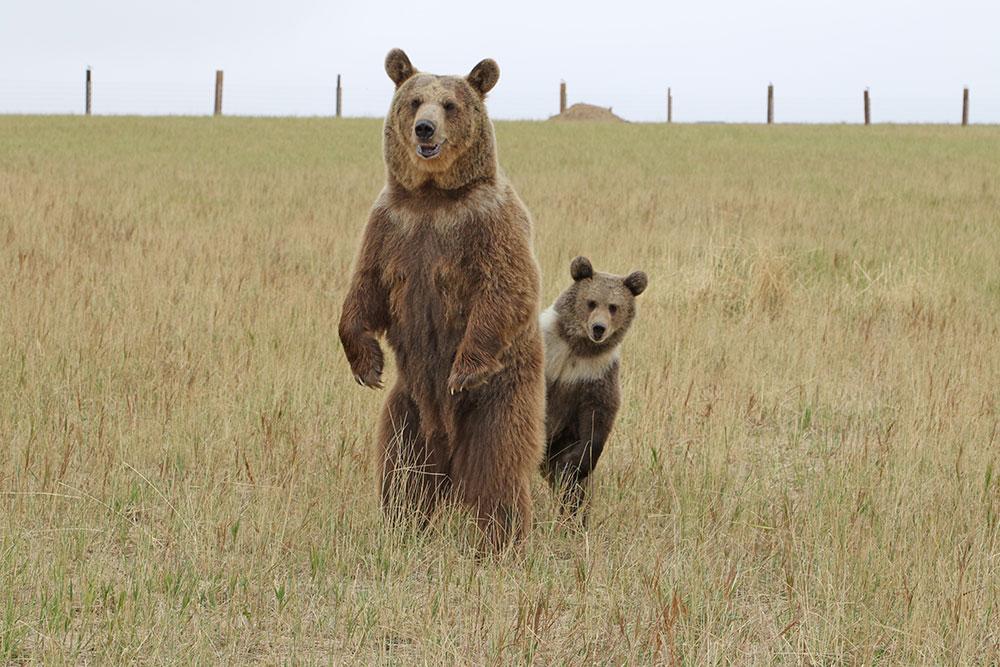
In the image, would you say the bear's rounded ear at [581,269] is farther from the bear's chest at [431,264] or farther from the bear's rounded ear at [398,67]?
the bear's rounded ear at [398,67]

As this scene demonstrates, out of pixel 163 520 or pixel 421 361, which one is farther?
pixel 163 520

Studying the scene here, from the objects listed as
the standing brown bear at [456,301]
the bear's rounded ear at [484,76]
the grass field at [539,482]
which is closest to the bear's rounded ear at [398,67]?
the standing brown bear at [456,301]

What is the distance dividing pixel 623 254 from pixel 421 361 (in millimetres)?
7225

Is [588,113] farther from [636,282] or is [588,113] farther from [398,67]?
[398,67]

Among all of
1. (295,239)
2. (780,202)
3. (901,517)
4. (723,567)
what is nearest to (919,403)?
(901,517)

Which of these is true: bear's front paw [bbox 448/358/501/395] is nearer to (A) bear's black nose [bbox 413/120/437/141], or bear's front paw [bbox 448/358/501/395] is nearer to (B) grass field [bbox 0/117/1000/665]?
(B) grass field [bbox 0/117/1000/665]

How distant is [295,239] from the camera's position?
12500 mm

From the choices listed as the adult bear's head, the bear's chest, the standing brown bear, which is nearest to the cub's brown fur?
the standing brown bear

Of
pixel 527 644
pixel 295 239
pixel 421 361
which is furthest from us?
pixel 295 239

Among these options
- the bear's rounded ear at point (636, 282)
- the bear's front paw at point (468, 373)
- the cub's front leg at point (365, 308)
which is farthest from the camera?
the bear's rounded ear at point (636, 282)

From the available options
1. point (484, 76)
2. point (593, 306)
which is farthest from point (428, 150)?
point (593, 306)

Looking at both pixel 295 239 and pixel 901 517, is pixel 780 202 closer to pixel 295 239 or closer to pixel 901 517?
pixel 295 239

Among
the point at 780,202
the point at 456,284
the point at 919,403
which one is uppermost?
the point at 780,202

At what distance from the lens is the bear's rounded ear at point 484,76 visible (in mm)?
4559
